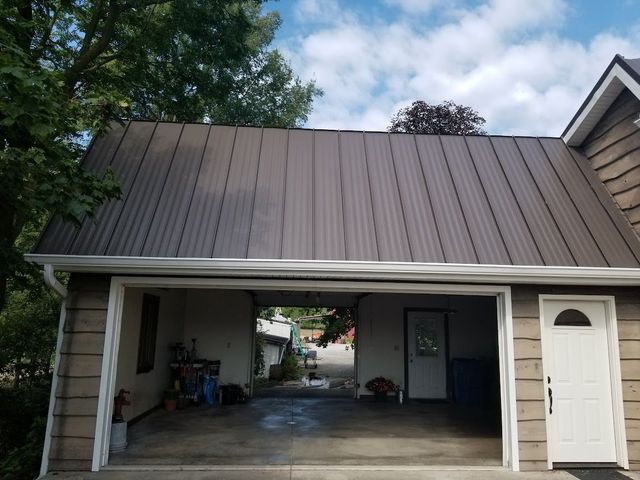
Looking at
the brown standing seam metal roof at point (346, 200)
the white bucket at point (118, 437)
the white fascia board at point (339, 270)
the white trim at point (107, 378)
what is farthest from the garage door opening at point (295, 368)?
the white fascia board at point (339, 270)

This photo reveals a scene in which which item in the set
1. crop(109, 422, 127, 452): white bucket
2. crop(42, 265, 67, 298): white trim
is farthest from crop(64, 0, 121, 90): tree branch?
crop(109, 422, 127, 452): white bucket

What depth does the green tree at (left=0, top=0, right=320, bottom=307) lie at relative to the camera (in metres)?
4.02

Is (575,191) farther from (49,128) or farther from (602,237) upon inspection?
(49,128)

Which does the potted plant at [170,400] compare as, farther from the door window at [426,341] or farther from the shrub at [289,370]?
the shrub at [289,370]

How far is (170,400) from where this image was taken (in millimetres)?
9516

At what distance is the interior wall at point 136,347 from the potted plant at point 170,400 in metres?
0.19

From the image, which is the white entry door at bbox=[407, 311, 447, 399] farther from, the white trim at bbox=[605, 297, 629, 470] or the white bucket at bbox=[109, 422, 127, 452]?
the white bucket at bbox=[109, 422, 127, 452]

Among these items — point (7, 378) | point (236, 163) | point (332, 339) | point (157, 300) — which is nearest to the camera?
point (236, 163)

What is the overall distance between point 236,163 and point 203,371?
17.6ft

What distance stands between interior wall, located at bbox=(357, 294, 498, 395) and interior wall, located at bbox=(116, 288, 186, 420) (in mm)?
4288

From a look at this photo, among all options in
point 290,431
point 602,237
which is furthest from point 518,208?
point 290,431

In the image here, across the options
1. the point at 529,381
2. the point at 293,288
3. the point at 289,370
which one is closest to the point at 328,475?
the point at 293,288

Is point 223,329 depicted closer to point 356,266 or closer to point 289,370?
point 289,370

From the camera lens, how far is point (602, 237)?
6.16m
